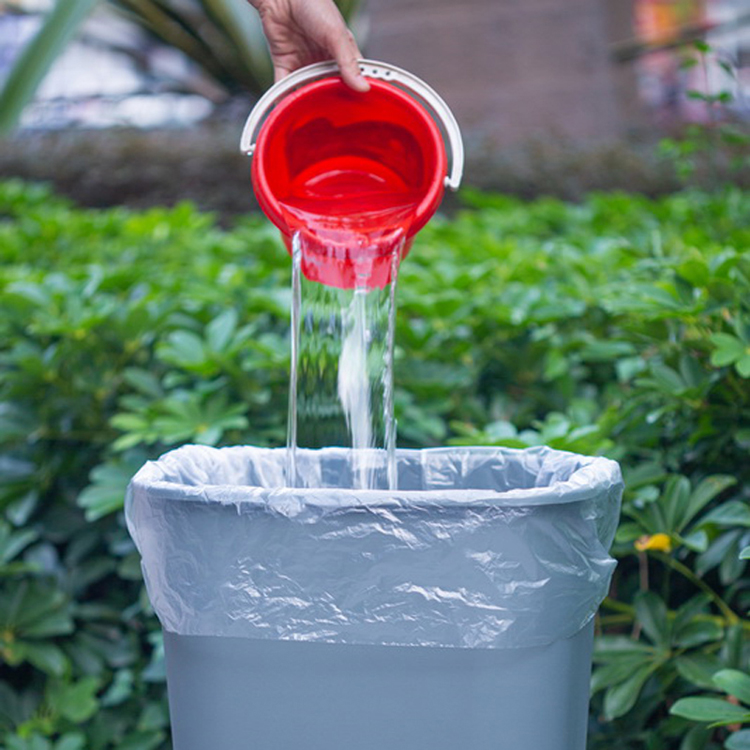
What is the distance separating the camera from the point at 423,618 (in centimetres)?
117

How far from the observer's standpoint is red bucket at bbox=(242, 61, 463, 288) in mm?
1471

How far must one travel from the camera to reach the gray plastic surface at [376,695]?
117 centimetres

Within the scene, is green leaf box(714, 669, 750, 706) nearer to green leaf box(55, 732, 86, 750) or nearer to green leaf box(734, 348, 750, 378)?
green leaf box(734, 348, 750, 378)

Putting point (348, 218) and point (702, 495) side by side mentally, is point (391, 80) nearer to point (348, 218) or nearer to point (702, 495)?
point (348, 218)

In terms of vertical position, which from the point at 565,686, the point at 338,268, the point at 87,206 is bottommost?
the point at 87,206

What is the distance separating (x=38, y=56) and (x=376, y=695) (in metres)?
1.84

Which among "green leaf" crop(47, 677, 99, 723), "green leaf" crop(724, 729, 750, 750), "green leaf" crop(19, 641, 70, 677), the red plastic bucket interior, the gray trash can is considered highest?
the red plastic bucket interior

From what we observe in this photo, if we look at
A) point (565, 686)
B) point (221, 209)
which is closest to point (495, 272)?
point (565, 686)

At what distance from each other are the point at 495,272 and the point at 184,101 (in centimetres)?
678

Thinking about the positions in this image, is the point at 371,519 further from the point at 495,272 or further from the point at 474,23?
the point at 474,23

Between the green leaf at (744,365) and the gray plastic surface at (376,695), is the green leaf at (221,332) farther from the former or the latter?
the green leaf at (744,365)

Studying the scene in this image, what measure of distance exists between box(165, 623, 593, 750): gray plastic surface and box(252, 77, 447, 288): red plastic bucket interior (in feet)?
1.96

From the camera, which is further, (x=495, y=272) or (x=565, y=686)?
(x=495, y=272)

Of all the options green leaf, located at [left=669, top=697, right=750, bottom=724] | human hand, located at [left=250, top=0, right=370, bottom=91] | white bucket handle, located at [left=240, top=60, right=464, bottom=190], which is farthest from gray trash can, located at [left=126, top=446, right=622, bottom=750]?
human hand, located at [left=250, top=0, right=370, bottom=91]
